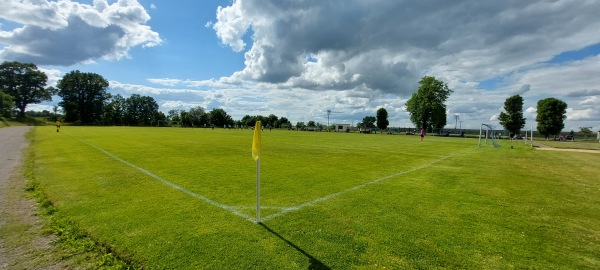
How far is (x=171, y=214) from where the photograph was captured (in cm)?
526

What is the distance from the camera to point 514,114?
65000mm

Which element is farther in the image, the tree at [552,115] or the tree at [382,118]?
the tree at [382,118]

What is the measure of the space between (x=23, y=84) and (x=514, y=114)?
15374 cm

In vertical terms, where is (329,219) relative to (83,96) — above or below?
below

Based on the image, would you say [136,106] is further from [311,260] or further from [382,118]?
[311,260]

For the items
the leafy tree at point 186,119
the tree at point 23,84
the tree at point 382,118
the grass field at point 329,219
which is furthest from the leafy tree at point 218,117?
the grass field at point 329,219

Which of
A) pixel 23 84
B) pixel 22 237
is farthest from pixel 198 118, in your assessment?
pixel 22 237

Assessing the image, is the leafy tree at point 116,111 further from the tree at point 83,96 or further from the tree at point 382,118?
the tree at point 382,118

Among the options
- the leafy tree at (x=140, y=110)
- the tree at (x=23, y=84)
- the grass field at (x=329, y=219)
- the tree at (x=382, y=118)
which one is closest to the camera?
the grass field at (x=329, y=219)

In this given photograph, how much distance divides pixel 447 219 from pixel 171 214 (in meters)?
5.34

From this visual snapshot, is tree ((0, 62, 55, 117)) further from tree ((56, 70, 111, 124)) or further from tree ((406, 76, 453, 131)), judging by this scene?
tree ((406, 76, 453, 131))

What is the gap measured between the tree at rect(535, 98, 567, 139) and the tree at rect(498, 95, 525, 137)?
12.2ft

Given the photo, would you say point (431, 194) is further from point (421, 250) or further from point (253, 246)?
point (253, 246)

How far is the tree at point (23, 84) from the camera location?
94.9 metres
